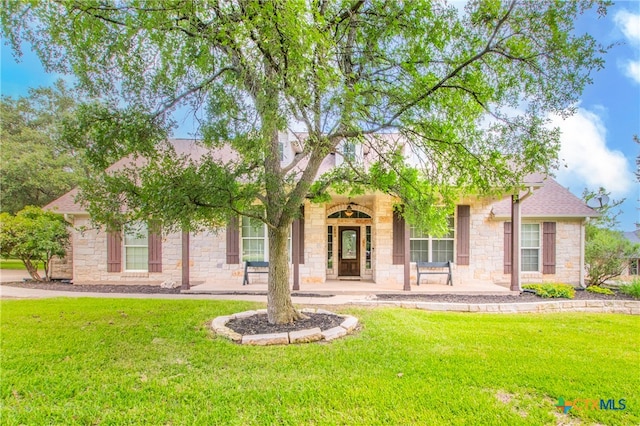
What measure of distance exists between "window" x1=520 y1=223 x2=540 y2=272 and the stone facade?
246mm

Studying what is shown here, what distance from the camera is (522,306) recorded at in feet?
23.4

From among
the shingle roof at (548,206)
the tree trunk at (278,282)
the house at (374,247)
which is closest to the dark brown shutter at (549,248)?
the house at (374,247)

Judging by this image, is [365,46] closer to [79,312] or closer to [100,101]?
[100,101]

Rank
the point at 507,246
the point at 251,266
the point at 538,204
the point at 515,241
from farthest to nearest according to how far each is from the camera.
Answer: the point at 538,204 → the point at 507,246 → the point at 251,266 → the point at 515,241

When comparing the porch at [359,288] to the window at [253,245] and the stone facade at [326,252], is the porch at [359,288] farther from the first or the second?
the window at [253,245]

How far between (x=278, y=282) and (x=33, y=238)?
9491 millimetres

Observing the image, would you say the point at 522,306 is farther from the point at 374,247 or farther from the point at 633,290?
the point at 633,290

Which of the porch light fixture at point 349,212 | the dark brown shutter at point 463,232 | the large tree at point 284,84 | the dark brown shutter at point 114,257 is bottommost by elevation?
the dark brown shutter at point 114,257

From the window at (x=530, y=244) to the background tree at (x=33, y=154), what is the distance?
19773mm

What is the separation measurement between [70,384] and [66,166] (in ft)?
61.0

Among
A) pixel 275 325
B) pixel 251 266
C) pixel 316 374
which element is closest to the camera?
pixel 316 374

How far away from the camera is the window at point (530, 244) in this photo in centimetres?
1071

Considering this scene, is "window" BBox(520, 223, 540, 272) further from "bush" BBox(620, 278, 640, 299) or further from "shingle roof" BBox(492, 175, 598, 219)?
"bush" BBox(620, 278, 640, 299)

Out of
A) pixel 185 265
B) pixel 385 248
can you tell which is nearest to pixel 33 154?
pixel 185 265
